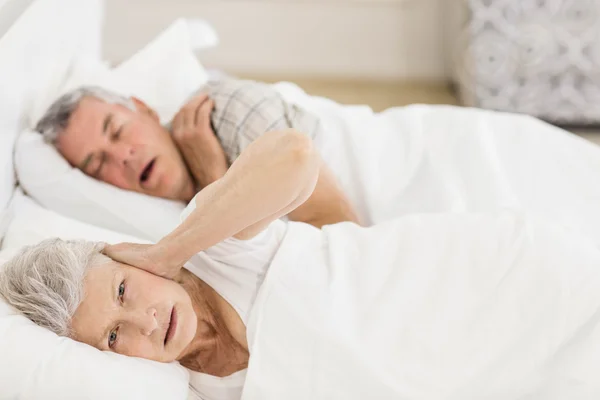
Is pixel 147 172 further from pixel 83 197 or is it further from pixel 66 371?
pixel 66 371

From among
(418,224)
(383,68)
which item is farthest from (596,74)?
(418,224)

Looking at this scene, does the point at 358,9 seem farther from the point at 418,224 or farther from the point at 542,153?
the point at 418,224

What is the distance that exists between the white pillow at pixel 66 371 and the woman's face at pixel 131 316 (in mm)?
29

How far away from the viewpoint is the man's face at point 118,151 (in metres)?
1.78

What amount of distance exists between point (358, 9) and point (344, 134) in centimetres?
184

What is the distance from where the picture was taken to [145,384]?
117cm

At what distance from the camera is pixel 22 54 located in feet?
A: 5.39

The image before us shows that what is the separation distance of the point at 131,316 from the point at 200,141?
2.42 feet

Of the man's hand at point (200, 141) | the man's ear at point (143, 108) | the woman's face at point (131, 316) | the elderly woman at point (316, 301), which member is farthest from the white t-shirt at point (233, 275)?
the man's ear at point (143, 108)

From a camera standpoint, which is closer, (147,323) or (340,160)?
(147,323)

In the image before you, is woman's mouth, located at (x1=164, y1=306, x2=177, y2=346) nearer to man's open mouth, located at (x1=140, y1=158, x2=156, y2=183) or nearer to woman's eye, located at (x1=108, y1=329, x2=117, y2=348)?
woman's eye, located at (x1=108, y1=329, x2=117, y2=348)

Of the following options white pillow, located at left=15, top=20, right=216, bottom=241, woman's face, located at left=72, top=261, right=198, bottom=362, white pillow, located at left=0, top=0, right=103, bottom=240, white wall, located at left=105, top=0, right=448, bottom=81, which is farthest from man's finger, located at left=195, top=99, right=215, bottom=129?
white wall, located at left=105, top=0, right=448, bottom=81

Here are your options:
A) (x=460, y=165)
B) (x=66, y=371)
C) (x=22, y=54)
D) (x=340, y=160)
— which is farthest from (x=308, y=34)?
(x=66, y=371)

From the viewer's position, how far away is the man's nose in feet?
3.93
